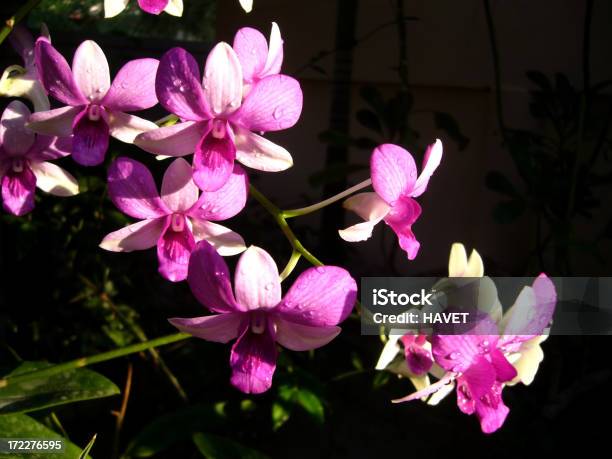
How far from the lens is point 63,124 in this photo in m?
0.53

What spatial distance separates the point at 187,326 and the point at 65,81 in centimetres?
22

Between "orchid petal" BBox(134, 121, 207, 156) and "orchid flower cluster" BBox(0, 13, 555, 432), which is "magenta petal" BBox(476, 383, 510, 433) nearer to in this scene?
"orchid flower cluster" BBox(0, 13, 555, 432)

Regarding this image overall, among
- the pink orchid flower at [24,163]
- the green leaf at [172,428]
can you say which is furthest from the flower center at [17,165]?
the green leaf at [172,428]

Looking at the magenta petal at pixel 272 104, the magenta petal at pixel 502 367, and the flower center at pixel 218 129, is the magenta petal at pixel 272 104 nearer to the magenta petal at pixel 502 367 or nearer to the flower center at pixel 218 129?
the flower center at pixel 218 129

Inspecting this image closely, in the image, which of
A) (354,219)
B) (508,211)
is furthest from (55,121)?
(354,219)

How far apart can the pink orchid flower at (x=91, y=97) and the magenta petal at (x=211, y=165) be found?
0.07m

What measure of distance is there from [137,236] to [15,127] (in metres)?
0.15

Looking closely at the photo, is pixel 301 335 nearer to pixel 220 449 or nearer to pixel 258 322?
pixel 258 322

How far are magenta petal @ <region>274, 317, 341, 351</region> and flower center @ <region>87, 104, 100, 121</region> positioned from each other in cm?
23

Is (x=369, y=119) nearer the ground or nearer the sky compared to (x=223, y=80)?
nearer the ground

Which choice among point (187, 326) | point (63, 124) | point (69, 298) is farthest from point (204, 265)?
point (69, 298)

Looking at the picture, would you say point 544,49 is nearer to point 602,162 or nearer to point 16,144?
point 602,162

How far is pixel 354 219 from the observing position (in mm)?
2416

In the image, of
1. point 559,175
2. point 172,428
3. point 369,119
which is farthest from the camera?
point 369,119
